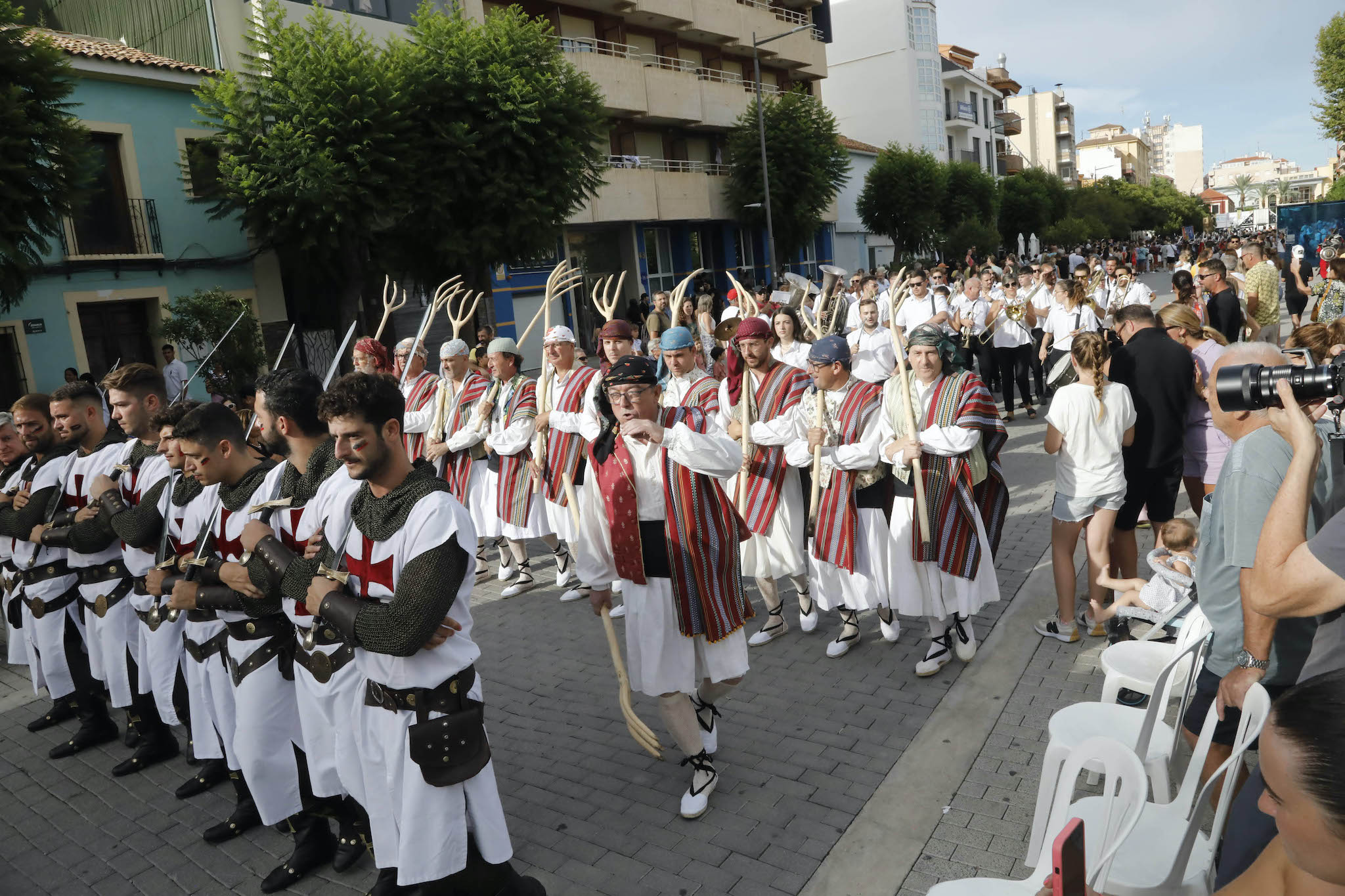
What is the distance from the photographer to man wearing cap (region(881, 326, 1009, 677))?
16.2ft

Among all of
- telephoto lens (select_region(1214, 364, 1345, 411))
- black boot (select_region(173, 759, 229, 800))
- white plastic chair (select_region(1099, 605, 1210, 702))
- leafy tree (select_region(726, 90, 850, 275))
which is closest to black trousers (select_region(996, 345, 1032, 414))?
white plastic chair (select_region(1099, 605, 1210, 702))

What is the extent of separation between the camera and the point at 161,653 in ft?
14.3

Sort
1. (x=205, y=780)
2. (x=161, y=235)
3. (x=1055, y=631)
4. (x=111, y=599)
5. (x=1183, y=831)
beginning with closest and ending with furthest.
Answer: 1. (x=1183, y=831)
2. (x=205, y=780)
3. (x=111, y=599)
4. (x=1055, y=631)
5. (x=161, y=235)

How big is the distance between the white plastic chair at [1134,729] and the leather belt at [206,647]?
3.22 metres

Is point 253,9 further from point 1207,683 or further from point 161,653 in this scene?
point 1207,683

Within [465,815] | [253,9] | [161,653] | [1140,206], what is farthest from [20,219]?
[1140,206]

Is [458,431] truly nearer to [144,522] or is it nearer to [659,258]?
[144,522]

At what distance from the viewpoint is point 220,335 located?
1480 centimetres

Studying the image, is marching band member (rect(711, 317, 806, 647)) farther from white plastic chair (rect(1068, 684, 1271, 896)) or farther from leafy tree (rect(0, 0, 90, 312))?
leafy tree (rect(0, 0, 90, 312))

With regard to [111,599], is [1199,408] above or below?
above

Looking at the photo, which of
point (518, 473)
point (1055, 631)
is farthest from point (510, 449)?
point (1055, 631)

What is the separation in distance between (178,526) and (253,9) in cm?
1673

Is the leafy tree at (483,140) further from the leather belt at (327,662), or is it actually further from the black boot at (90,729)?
the leather belt at (327,662)

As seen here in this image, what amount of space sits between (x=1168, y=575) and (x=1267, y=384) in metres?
2.69
